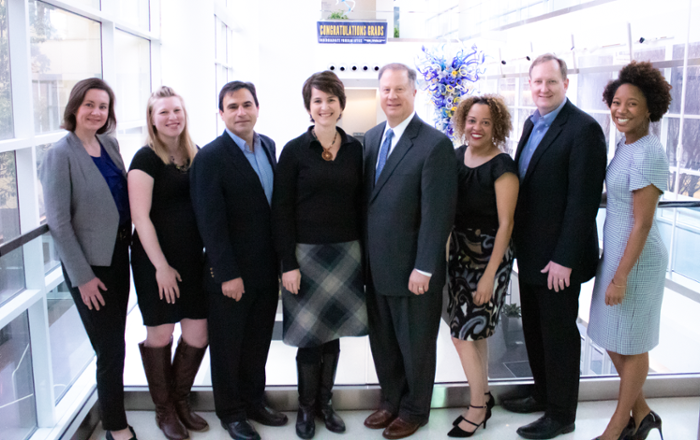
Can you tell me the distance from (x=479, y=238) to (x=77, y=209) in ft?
5.78

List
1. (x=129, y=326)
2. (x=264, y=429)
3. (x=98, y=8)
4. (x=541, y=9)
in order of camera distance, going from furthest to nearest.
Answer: (x=541, y=9) < (x=98, y=8) < (x=129, y=326) < (x=264, y=429)

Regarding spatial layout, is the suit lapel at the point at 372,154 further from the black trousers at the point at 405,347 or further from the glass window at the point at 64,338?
the glass window at the point at 64,338

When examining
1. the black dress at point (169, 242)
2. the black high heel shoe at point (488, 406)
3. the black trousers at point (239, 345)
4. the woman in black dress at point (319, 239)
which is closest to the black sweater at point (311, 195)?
the woman in black dress at point (319, 239)

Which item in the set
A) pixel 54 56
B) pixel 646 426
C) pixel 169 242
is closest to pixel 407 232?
pixel 169 242

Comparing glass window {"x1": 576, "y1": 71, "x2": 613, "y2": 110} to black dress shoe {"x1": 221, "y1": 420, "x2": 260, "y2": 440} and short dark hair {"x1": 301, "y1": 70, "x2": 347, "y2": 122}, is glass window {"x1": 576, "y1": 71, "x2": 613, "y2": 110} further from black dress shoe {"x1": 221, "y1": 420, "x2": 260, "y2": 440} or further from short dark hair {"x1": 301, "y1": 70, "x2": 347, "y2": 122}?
black dress shoe {"x1": 221, "y1": 420, "x2": 260, "y2": 440}

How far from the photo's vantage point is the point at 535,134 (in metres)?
2.54

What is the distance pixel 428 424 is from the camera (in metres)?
2.78

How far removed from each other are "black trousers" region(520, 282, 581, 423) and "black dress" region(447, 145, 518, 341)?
0.20 m

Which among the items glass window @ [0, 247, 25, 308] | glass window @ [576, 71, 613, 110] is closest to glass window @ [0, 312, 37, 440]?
glass window @ [0, 247, 25, 308]

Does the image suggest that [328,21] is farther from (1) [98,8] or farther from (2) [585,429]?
(2) [585,429]

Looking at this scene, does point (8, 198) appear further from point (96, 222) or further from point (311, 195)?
point (311, 195)

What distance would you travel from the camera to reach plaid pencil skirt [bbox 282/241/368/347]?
8.20 ft

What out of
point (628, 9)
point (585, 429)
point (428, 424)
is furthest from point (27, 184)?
point (628, 9)

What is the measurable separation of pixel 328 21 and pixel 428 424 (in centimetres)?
1061
